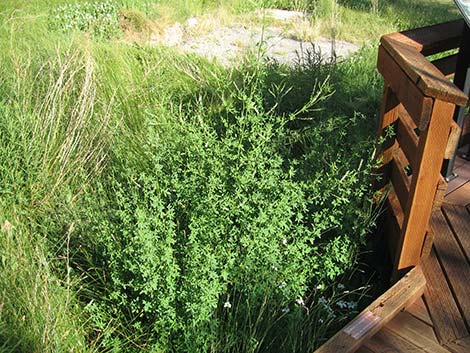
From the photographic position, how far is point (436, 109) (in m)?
2.57

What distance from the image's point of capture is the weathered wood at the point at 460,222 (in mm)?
3227

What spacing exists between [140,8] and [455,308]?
714 centimetres

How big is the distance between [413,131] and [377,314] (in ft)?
3.25

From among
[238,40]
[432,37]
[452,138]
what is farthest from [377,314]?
[238,40]

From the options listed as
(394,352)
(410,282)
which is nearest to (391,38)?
(410,282)

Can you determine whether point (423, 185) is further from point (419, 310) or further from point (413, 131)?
point (419, 310)

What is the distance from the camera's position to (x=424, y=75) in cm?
263

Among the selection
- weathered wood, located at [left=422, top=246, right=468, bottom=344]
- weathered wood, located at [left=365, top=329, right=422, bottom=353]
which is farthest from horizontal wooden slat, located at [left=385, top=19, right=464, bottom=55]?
weathered wood, located at [left=365, top=329, right=422, bottom=353]

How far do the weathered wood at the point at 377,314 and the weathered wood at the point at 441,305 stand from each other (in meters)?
0.06

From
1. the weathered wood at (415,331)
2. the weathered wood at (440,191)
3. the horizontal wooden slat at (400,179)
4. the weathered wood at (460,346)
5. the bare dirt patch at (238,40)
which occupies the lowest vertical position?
the bare dirt patch at (238,40)

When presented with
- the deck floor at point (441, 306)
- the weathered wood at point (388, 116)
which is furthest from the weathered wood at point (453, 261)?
the weathered wood at point (388, 116)

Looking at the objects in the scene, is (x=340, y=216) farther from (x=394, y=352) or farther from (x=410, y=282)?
(x=394, y=352)

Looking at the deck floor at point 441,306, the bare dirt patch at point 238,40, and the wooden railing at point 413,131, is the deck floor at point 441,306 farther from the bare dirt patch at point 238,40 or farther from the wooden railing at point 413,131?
the bare dirt patch at point 238,40

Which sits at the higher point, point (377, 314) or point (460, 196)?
point (460, 196)
